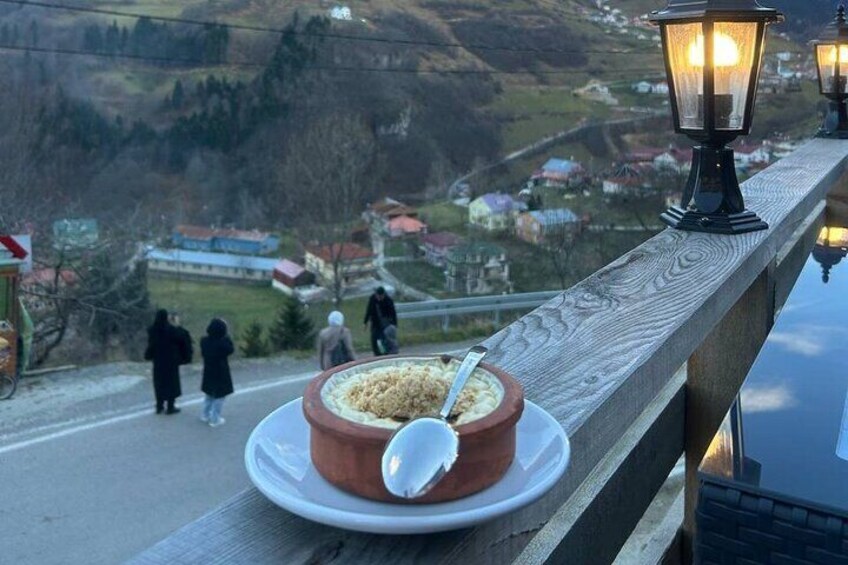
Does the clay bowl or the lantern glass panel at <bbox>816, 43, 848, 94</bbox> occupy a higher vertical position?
the lantern glass panel at <bbox>816, 43, 848, 94</bbox>

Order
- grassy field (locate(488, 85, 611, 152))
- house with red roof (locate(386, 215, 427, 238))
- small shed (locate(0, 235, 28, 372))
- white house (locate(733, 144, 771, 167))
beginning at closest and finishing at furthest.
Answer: small shed (locate(0, 235, 28, 372)) → white house (locate(733, 144, 771, 167)) → house with red roof (locate(386, 215, 427, 238)) → grassy field (locate(488, 85, 611, 152))

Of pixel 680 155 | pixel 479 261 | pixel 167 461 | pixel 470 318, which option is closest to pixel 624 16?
pixel 680 155

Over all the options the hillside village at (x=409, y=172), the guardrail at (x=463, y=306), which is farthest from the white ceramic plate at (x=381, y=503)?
the guardrail at (x=463, y=306)

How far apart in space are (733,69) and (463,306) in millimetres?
10741

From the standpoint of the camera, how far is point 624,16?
3030 cm

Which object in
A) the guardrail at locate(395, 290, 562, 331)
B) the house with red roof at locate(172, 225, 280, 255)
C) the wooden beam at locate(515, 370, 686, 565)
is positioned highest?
the wooden beam at locate(515, 370, 686, 565)

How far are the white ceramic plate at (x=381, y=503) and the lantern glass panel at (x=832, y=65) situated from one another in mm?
5826

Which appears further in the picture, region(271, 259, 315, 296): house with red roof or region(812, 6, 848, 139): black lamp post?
region(271, 259, 315, 296): house with red roof

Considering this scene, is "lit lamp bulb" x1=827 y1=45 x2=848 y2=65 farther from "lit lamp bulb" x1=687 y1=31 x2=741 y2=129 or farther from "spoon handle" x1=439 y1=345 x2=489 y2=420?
"spoon handle" x1=439 y1=345 x2=489 y2=420

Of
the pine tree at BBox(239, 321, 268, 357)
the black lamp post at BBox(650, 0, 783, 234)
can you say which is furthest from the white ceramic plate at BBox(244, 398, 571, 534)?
the pine tree at BBox(239, 321, 268, 357)

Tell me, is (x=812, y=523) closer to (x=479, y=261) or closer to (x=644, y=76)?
(x=479, y=261)

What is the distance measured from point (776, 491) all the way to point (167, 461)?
6.50m

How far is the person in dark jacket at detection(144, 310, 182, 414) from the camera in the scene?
25.2 ft

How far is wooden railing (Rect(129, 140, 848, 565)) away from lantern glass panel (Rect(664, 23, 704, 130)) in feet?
1.35
